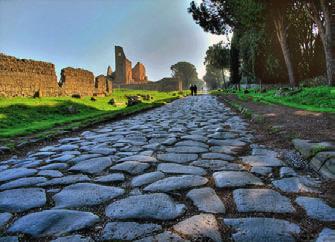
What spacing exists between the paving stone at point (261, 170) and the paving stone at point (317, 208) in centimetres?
69

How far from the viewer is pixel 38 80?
52.5 ft

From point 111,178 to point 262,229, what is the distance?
1.64 metres

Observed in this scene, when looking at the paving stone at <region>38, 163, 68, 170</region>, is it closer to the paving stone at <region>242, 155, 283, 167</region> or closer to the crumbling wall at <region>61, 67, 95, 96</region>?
Result: the paving stone at <region>242, 155, 283, 167</region>

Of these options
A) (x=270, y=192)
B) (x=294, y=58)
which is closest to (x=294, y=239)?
(x=270, y=192)

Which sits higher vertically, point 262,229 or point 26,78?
point 26,78

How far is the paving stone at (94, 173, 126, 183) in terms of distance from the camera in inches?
115

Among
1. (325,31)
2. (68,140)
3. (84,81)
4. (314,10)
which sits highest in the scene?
(314,10)

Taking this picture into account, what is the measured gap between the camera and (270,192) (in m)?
2.44

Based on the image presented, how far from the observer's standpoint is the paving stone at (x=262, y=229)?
1.70 m

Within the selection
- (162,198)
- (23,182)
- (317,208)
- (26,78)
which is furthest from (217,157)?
(26,78)

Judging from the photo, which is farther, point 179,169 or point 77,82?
point 77,82

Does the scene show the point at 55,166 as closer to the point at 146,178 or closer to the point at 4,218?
the point at 146,178

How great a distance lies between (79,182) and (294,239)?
1.99 m

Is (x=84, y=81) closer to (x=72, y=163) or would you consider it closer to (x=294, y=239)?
(x=72, y=163)
